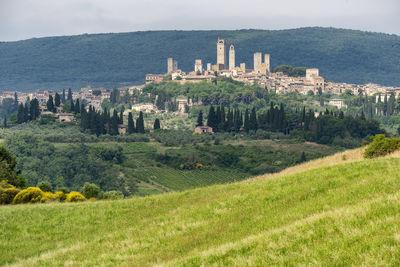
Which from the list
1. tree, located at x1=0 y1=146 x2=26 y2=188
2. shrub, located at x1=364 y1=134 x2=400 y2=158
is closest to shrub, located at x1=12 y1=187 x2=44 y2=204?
tree, located at x1=0 y1=146 x2=26 y2=188

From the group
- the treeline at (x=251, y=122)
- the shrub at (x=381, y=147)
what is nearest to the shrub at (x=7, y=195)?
the shrub at (x=381, y=147)

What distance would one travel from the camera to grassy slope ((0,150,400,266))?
45.8 feet

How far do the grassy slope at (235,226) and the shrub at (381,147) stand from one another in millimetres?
9221

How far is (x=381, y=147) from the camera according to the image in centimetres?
3591

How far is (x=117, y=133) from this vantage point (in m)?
153

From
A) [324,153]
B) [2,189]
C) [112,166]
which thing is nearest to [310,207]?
[2,189]

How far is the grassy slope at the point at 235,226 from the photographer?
14.0 meters

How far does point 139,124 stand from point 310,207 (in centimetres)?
13681

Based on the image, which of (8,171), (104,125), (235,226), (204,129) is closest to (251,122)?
(204,129)

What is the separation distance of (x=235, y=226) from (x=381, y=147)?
1885 centimetres

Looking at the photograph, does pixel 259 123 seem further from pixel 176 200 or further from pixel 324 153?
pixel 176 200

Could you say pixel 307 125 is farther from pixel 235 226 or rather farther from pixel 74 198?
pixel 235 226

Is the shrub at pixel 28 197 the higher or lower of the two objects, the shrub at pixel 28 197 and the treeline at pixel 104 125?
the higher

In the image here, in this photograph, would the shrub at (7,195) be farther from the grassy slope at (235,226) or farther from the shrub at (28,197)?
the grassy slope at (235,226)
